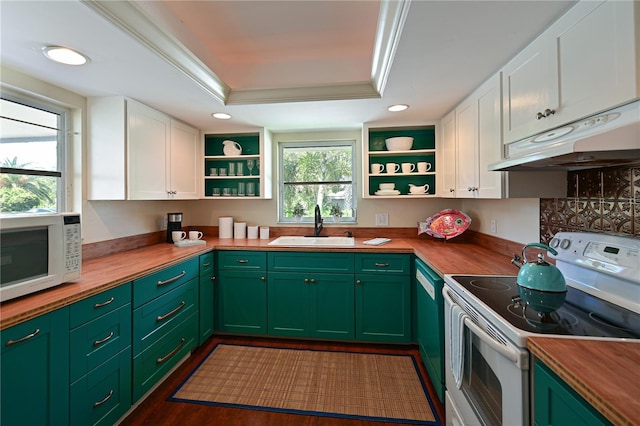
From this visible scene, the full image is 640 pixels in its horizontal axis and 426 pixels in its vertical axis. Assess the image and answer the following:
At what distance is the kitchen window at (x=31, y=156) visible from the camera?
164 cm

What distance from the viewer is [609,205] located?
1.30 metres

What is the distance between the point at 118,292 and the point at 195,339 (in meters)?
0.97

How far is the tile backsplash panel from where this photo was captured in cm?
120

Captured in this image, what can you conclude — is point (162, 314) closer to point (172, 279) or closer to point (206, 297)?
point (172, 279)

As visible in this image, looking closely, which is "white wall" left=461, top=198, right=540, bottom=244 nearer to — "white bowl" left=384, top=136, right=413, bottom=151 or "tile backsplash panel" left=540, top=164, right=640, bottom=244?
"tile backsplash panel" left=540, top=164, right=640, bottom=244

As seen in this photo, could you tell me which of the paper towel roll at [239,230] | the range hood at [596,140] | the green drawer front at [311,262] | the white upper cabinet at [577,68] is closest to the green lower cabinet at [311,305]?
the green drawer front at [311,262]

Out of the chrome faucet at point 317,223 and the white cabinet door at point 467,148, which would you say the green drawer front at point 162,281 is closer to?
the chrome faucet at point 317,223

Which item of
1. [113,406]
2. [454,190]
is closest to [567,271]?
[454,190]

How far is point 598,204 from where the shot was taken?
4.44 feet

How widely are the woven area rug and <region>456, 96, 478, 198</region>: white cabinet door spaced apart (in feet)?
4.78

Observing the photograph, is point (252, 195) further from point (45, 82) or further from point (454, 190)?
point (454, 190)

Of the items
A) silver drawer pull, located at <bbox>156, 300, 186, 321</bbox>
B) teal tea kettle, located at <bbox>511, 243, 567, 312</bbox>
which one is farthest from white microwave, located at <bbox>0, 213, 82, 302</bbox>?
teal tea kettle, located at <bbox>511, 243, 567, 312</bbox>

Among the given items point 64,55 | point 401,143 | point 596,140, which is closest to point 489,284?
point 596,140

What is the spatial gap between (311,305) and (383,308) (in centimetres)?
63
